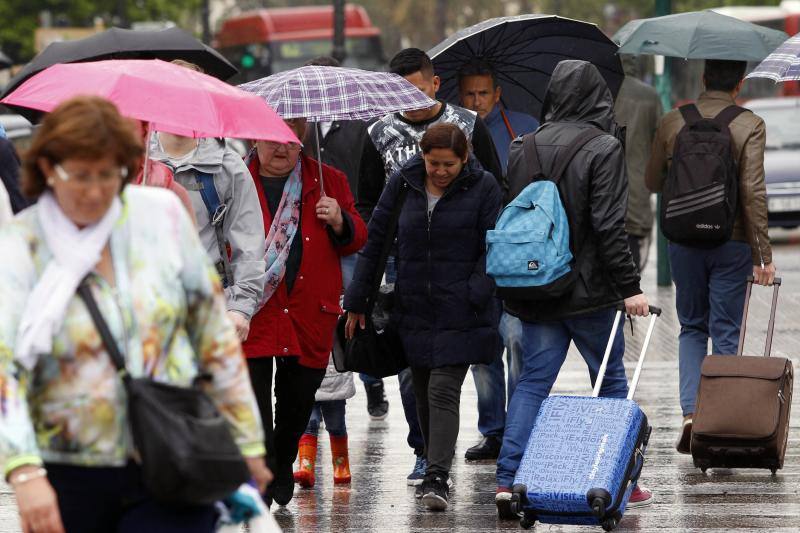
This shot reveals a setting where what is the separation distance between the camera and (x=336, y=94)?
702 centimetres

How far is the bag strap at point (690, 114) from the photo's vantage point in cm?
789

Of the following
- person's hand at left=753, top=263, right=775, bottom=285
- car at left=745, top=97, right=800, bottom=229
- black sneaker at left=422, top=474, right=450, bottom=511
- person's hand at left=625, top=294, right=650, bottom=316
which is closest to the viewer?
person's hand at left=625, top=294, right=650, bottom=316

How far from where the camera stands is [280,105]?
6.88 m

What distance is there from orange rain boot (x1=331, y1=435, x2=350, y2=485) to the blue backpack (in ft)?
4.48

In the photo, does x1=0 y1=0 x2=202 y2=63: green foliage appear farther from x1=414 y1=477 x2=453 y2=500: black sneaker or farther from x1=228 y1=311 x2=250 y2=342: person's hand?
x1=228 y1=311 x2=250 y2=342: person's hand

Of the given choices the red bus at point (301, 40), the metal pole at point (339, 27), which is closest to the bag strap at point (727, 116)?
the metal pole at point (339, 27)

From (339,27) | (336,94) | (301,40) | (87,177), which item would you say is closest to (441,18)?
(301,40)

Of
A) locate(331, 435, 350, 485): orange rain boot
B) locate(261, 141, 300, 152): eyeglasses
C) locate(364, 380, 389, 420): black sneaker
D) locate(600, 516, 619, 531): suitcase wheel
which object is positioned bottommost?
locate(364, 380, 389, 420): black sneaker

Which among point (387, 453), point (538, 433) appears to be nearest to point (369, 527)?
point (538, 433)

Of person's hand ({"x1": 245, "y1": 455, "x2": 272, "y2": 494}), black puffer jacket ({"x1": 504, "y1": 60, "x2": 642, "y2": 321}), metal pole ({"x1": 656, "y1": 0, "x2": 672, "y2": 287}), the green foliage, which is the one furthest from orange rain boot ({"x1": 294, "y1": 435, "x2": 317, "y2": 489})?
the green foliage

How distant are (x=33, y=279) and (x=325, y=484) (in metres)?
4.11

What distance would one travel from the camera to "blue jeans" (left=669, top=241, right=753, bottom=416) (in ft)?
26.0

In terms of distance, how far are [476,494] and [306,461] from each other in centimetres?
83

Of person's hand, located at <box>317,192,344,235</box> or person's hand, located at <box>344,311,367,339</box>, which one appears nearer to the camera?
person's hand, located at <box>317,192,344,235</box>
